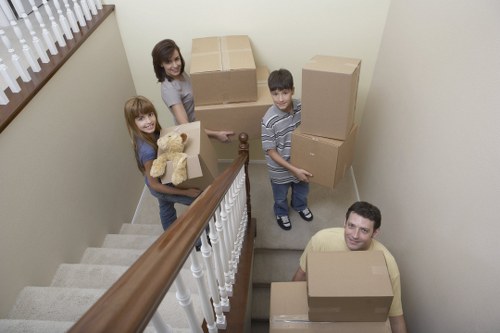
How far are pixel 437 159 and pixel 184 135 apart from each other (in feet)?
3.98

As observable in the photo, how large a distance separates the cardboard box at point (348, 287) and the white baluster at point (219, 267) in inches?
12.7

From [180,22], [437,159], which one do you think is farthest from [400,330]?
[180,22]

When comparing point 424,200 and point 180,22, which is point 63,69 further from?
point 424,200

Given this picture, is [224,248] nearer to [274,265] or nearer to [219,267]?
[219,267]

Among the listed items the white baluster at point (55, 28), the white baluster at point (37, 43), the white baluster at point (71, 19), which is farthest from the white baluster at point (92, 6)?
the white baluster at point (37, 43)

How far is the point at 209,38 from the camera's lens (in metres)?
2.53

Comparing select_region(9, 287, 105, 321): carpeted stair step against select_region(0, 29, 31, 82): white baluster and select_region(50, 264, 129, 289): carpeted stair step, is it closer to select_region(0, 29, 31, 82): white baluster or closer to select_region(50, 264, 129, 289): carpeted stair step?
select_region(50, 264, 129, 289): carpeted stair step

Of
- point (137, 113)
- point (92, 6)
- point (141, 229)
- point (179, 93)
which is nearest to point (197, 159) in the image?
point (137, 113)

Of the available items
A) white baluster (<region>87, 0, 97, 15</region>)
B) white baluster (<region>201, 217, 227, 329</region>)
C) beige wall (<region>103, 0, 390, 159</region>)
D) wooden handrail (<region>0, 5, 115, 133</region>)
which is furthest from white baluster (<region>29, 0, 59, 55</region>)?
white baluster (<region>201, 217, 227, 329</region>)

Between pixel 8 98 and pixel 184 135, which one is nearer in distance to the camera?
pixel 8 98

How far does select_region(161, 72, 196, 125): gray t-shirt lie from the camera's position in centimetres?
224

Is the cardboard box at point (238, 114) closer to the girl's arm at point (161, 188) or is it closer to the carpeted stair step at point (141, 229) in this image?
the girl's arm at point (161, 188)

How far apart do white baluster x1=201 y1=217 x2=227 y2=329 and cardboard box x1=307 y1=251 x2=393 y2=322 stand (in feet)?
1.08

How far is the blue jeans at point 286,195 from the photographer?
2474 mm
